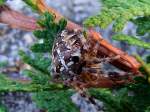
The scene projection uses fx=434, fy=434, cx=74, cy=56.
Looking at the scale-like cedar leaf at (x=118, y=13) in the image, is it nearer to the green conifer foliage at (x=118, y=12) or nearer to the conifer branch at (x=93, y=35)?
the green conifer foliage at (x=118, y=12)

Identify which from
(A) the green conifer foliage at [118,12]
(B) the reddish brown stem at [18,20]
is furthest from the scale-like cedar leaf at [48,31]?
(A) the green conifer foliage at [118,12]

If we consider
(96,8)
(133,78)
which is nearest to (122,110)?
(133,78)

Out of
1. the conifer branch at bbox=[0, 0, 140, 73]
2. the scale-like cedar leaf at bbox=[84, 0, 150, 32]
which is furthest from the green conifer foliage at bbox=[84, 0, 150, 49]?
the conifer branch at bbox=[0, 0, 140, 73]

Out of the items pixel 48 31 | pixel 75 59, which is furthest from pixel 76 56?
pixel 48 31

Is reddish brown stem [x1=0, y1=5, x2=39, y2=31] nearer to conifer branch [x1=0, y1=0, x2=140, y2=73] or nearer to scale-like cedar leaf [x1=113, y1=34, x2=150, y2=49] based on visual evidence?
conifer branch [x1=0, y1=0, x2=140, y2=73]

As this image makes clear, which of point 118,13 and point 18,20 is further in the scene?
point 18,20

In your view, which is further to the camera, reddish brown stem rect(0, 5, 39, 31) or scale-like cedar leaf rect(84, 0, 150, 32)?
reddish brown stem rect(0, 5, 39, 31)

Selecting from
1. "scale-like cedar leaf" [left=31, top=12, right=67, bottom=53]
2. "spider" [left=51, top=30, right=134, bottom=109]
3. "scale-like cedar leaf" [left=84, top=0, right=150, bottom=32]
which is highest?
"scale-like cedar leaf" [left=84, top=0, right=150, bottom=32]

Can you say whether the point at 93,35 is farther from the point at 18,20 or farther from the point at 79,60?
the point at 18,20
